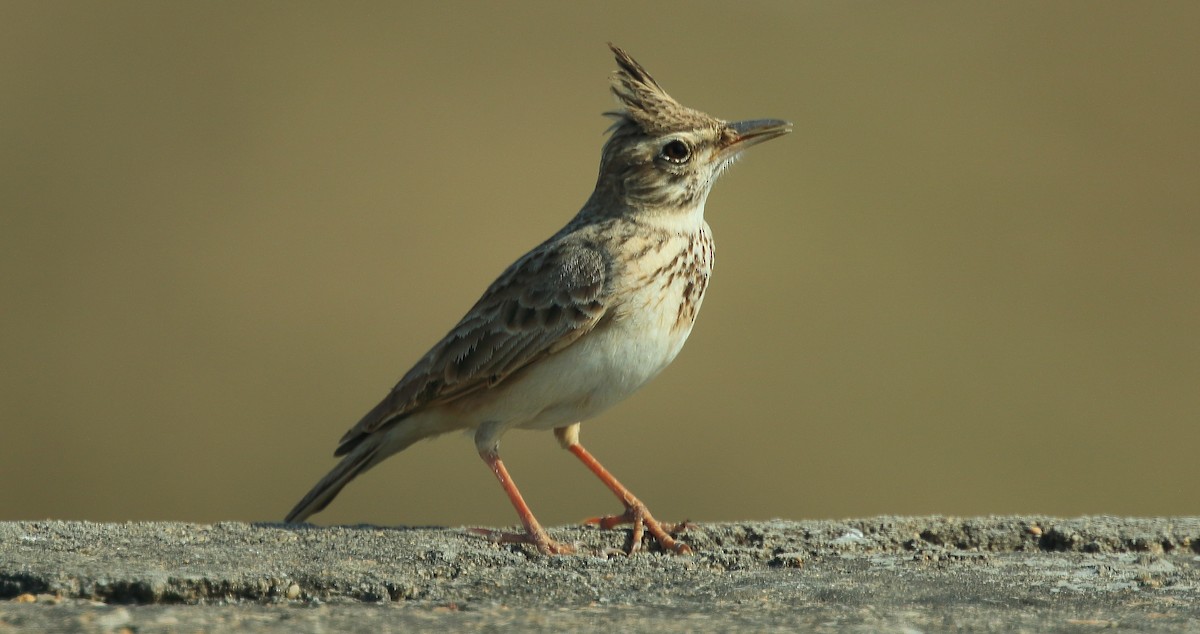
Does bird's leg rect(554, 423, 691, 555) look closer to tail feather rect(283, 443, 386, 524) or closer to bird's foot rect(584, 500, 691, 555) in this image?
bird's foot rect(584, 500, 691, 555)

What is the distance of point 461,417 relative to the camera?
234 inches

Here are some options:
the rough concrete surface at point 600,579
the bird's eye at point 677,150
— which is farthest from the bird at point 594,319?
the rough concrete surface at point 600,579

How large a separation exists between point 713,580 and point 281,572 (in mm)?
1393

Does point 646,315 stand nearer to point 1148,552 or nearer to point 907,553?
point 907,553

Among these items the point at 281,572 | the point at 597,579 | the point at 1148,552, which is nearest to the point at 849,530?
the point at 1148,552

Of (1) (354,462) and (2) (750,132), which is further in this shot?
(2) (750,132)

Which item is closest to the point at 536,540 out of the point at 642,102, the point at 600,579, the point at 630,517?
the point at 630,517

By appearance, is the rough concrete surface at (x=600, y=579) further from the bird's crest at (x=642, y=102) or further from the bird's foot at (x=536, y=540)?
the bird's crest at (x=642, y=102)

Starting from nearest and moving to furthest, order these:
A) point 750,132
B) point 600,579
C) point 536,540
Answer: point 600,579, point 536,540, point 750,132

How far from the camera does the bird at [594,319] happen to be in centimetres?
559

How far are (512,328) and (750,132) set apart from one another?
1497mm

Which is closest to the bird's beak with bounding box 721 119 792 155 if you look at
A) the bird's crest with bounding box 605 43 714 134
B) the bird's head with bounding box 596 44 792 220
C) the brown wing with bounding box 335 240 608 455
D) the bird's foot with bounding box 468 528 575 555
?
the bird's head with bounding box 596 44 792 220

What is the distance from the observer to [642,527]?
565cm

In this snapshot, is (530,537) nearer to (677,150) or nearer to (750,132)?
(677,150)
